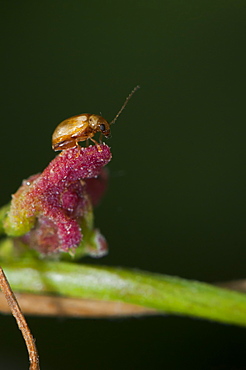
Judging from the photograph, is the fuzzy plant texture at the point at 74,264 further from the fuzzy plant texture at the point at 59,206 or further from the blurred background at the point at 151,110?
the blurred background at the point at 151,110

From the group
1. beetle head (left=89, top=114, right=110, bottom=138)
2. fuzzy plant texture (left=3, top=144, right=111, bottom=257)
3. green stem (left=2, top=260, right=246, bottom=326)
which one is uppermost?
beetle head (left=89, top=114, right=110, bottom=138)

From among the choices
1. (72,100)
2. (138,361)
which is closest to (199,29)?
(72,100)

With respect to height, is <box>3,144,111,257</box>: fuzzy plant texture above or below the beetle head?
below

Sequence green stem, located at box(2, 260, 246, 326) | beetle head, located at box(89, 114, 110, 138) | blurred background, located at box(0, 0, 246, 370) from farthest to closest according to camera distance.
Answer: blurred background, located at box(0, 0, 246, 370), beetle head, located at box(89, 114, 110, 138), green stem, located at box(2, 260, 246, 326)

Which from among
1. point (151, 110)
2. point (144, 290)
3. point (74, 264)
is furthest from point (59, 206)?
point (151, 110)

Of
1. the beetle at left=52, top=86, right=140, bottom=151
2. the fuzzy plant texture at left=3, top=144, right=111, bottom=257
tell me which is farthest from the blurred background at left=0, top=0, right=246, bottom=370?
the fuzzy plant texture at left=3, top=144, right=111, bottom=257

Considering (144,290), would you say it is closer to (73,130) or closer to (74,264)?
(74,264)

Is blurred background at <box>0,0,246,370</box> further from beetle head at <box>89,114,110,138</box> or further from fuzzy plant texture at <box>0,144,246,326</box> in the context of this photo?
fuzzy plant texture at <box>0,144,246,326</box>

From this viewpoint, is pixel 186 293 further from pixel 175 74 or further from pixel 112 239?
pixel 175 74
